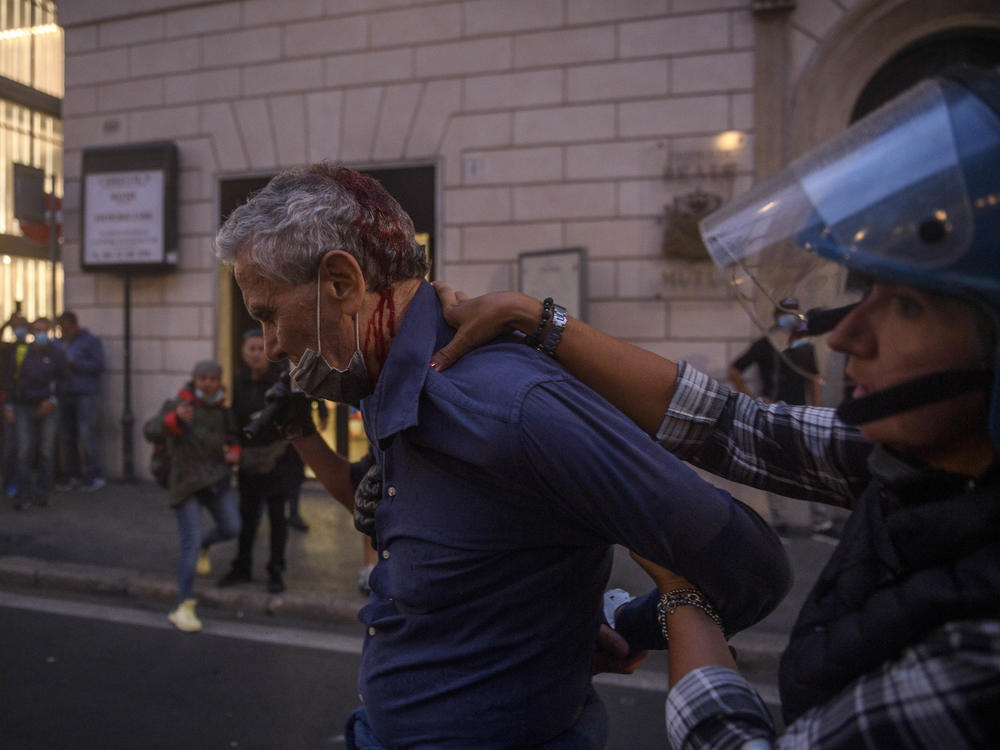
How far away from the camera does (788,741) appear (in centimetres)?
85

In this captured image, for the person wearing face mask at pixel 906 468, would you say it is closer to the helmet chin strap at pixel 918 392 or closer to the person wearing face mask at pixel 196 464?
the helmet chin strap at pixel 918 392

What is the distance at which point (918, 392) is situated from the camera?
0.86 meters

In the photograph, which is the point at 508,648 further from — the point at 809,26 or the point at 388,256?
the point at 809,26

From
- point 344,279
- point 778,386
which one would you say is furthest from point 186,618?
point 778,386

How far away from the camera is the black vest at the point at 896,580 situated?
79cm

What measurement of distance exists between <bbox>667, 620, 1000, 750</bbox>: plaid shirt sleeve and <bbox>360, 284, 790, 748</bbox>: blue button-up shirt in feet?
0.95

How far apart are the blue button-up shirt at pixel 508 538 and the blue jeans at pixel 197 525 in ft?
13.3

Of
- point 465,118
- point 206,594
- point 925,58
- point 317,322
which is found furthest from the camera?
point 465,118

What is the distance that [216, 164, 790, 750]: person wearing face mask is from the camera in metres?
1.10

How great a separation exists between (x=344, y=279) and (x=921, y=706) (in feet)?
3.37

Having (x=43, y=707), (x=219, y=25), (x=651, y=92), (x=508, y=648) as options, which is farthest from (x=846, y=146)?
(x=219, y=25)

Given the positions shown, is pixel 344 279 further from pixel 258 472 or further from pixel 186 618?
pixel 258 472

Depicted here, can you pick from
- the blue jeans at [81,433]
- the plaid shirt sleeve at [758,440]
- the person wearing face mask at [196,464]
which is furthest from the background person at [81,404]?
the plaid shirt sleeve at [758,440]

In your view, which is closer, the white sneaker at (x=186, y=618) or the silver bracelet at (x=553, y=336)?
the silver bracelet at (x=553, y=336)
